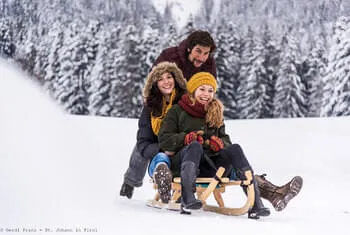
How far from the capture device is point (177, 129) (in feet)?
17.8

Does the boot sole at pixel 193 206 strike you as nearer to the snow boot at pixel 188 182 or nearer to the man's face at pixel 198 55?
the snow boot at pixel 188 182

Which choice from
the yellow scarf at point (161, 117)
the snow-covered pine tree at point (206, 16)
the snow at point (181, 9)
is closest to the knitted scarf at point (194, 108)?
the yellow scarf at point (161, 117)

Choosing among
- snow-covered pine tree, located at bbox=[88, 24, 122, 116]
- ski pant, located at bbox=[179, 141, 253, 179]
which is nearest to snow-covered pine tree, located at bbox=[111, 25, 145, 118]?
snow-covered pine tree, located at bbox=[88, 24, 122, 116]

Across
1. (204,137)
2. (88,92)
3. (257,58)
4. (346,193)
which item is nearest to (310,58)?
(257,58)

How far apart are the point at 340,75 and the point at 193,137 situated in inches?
893

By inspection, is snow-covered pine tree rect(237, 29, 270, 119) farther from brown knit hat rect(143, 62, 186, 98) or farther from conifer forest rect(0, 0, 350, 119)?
brown knit hat rect(143, 62, 186, 98)

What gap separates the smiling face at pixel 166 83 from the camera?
5801 mm

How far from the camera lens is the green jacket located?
535 centimetres

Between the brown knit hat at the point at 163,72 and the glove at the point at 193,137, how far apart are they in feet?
2.34

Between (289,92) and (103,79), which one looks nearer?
(103,79)

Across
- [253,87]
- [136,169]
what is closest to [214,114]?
[136,169]

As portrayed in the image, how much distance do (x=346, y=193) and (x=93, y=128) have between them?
380 inches

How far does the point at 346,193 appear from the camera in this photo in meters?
10.3

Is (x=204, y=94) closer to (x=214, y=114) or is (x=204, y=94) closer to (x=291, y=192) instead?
(x=214, y=114)
